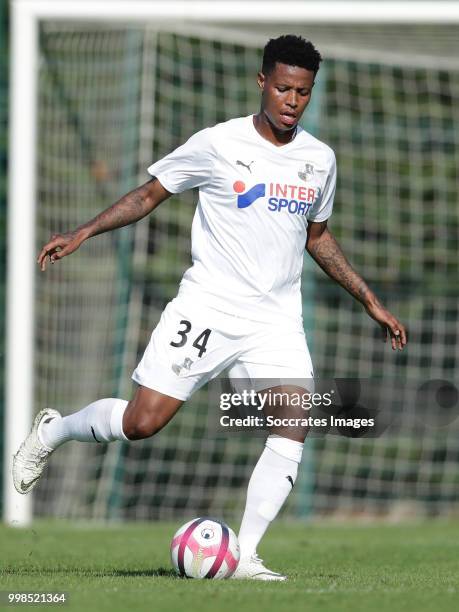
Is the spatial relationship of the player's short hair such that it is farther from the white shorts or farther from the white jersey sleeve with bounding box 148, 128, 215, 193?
the white shorts

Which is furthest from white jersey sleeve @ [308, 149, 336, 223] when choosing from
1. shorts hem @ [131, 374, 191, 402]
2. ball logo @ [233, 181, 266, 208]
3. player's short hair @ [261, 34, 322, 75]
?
shorts hem @ [131, 374, 191, 402]

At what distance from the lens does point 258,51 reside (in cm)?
1420

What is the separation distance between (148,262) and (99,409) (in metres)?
7.18

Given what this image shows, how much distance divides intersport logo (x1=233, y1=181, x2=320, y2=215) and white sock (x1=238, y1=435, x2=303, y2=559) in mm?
1077

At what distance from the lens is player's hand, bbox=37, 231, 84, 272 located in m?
6.51

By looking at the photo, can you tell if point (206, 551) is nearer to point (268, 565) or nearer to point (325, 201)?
point (268, 565)

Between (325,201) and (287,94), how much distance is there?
0.62 metres

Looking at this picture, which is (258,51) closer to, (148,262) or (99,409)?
(148,262)

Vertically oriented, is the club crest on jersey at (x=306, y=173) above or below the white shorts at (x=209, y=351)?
above

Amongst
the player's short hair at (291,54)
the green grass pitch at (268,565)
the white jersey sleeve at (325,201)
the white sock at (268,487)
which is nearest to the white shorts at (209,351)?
the white sock at (268,487)

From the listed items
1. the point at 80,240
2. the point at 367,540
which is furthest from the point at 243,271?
the point at 367,540

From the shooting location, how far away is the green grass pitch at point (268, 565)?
5469 mm

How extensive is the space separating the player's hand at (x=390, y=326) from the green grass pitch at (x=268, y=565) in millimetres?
1135

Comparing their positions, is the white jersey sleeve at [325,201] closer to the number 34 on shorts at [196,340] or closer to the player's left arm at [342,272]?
the player's left arm at [342,272]
